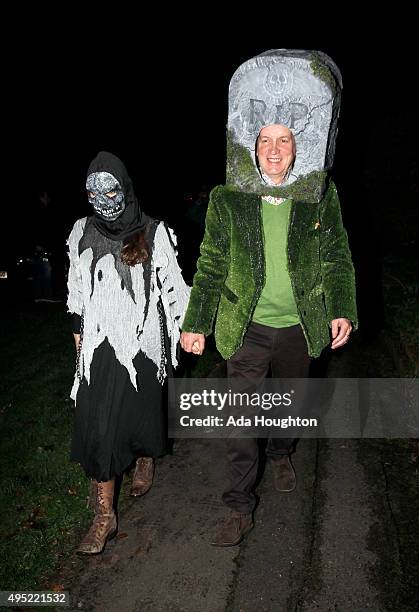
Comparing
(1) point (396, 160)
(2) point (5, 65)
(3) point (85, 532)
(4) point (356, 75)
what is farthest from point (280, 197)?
(2) point (5, 65)

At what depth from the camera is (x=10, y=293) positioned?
34.0 feet

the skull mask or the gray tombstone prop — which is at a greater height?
the gray tombstone prop

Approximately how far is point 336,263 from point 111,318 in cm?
128

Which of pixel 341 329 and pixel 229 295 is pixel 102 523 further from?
pixel 341 329

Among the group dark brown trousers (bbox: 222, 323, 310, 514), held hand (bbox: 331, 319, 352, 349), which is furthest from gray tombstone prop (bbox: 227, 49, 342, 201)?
dark brown trousers (bbox: 222, 323, 310, 514)

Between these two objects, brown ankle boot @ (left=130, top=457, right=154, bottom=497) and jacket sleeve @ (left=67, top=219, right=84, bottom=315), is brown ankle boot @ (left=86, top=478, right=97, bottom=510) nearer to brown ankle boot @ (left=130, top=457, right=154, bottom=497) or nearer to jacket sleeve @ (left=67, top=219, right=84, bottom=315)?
brown ankle boot @ (left=130, top=457, right=154, bottom=497)

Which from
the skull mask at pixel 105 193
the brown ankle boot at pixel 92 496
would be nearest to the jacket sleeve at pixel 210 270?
the skull mask at pixel 105 193

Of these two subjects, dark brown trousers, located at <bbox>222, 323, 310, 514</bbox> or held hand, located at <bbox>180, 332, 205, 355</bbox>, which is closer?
held hand, located at <bbox>180, 332, 205, 355</bbox>

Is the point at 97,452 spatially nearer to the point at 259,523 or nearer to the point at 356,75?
the point at 259,523

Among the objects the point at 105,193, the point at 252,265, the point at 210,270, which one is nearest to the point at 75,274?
the point at 105,193

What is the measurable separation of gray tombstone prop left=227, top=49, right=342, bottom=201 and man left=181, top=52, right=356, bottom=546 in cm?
2

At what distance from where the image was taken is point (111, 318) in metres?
3.15

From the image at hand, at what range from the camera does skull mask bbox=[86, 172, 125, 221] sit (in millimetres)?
3051

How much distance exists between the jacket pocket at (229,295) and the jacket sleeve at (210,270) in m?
0.06
